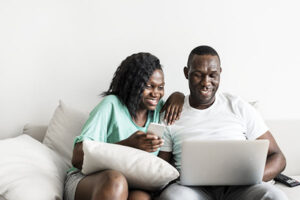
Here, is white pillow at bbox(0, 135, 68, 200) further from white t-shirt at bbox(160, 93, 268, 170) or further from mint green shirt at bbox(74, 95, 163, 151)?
white t-shirt at bbox(160, 93, 268, 170)

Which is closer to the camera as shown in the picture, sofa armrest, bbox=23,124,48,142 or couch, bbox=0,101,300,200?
couch, bbox=0,101,300,200

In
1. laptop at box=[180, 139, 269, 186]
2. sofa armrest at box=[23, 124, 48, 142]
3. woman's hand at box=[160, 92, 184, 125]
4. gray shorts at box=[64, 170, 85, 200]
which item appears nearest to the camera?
laptop at box=[180, 139, 269, 186]

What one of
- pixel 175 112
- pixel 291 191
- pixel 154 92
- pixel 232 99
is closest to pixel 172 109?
pixel 175 112

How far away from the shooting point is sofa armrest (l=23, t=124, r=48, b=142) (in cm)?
200

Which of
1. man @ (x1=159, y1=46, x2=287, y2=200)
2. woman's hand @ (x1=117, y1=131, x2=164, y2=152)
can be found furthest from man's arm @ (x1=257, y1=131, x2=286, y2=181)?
woman's hand @ (x1=117, y1=131, x2=164, y2=152)

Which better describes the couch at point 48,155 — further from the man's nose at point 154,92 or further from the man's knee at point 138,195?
the man's nose at point 154,92

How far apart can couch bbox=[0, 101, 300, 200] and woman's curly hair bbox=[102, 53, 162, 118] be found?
1.03 ft

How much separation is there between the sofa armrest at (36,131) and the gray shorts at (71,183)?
1.60ft

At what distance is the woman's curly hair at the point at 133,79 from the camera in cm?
176

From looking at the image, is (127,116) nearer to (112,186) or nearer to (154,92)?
(154,92)

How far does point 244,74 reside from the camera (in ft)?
7.70

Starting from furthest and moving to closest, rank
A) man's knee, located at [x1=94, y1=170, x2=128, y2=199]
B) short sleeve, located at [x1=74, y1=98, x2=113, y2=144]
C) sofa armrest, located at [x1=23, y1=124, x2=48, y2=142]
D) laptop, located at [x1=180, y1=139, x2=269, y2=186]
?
sofa armrest, located at [x1=23, y1=124, x2=48, y2=142], short sleeve, located at [x1=74, y1=98, x2=113, y2=144], laptop, located at [x1=180, y1=139, x2=269, y2=186], man's knee, located at [x1=94, y1=170, x2=128, y2=199]

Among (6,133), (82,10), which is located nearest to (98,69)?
(82,10)

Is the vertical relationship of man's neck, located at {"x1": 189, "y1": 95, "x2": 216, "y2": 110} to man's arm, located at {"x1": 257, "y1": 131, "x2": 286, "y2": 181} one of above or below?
above
